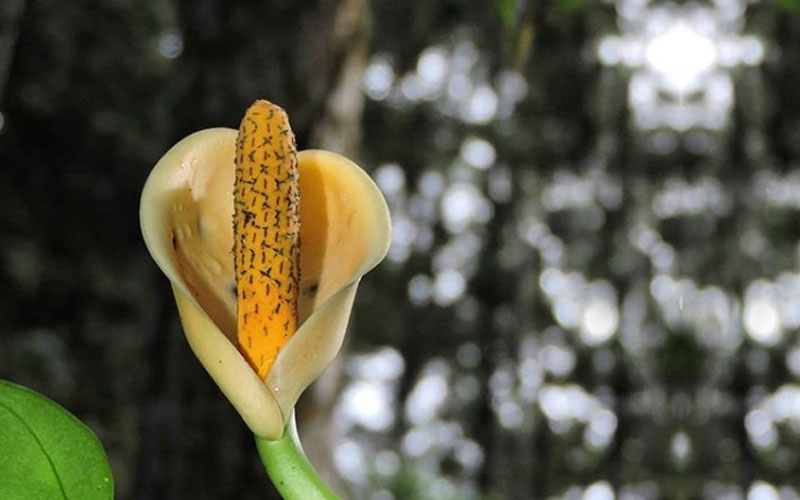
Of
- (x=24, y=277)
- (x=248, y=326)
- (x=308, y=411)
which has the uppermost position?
(x=248, y=326)

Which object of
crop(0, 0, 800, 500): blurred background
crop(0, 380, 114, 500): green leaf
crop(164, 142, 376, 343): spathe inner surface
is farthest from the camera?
crop(0, 0, 800, 500): blurred background

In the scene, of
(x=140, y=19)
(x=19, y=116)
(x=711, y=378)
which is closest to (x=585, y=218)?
(x=140, y=19)

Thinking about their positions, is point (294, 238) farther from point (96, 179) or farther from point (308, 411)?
point (96, 179)

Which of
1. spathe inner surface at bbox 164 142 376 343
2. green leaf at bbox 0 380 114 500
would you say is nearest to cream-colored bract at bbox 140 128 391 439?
spathe inner surface at bbox 164 142 376 343

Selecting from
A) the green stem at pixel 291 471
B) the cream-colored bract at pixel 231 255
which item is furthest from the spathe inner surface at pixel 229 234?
the green stem at pixel 291 471

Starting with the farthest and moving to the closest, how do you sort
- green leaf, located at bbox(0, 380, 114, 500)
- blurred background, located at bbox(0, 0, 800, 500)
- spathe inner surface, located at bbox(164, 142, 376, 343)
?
blurred background, located at bbox(0, 0, 800, 500)
spathe inner surface, located at bbox(164, 142, 376, 343)
green leaf, located at bbox(0, 380, 114, 500)

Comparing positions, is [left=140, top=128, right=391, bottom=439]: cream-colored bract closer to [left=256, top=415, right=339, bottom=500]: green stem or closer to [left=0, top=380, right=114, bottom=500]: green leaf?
[left=256, top=415, right=339, bottom=500]: green stem

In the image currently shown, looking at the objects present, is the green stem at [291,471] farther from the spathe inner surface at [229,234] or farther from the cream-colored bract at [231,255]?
the spathe inner surface at [229,234]
